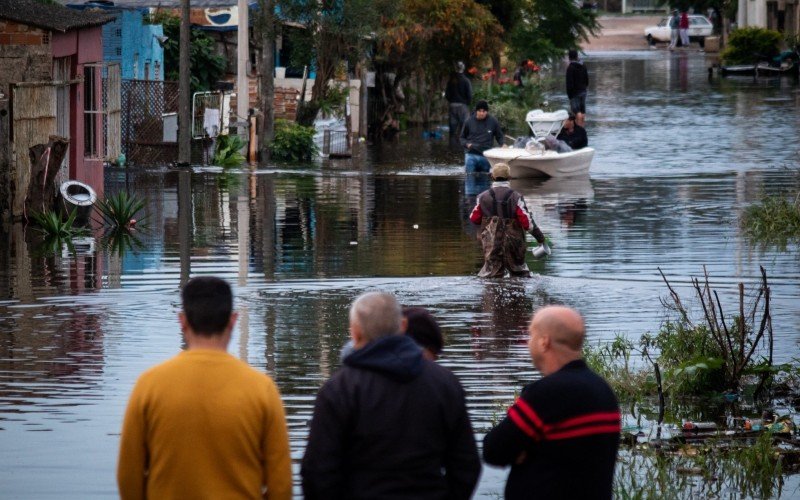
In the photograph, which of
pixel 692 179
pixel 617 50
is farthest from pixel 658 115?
pixel 617 50

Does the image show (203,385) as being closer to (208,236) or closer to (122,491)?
(122,491)

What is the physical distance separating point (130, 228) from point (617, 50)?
65.8 metres

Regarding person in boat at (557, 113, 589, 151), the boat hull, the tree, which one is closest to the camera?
the boat hull

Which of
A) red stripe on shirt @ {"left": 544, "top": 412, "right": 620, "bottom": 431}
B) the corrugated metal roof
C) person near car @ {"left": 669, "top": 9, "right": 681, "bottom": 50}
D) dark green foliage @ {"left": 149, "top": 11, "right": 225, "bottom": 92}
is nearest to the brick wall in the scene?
the corrugated metal roof

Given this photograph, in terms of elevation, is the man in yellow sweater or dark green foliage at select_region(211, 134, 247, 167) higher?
dark green foliage at select_region(211, 134, 247, 167)

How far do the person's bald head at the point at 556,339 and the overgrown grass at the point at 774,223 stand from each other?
12640 mm

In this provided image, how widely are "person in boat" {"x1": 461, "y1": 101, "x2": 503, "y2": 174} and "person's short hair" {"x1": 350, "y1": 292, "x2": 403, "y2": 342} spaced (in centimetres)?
2149

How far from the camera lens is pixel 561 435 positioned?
5223mm

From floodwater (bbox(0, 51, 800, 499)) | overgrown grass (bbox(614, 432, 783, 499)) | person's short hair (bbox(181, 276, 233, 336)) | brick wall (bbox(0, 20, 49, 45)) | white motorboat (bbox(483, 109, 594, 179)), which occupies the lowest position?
overgrown grass (bbox(614, 432, 783, 499))

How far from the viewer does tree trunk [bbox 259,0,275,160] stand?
31109 mm

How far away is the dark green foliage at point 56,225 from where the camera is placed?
1855 centimetres

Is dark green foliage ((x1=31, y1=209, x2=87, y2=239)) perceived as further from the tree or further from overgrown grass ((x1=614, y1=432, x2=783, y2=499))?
the tree

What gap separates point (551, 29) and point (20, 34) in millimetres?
41403

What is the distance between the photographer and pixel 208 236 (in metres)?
18.6
